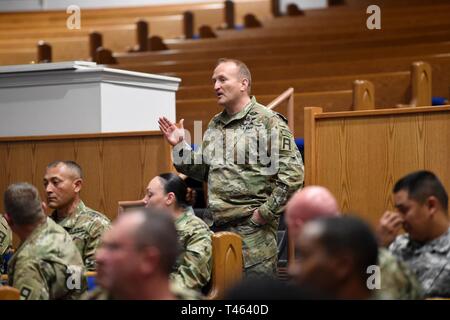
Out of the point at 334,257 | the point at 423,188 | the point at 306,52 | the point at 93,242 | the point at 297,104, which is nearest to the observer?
the point at 334,257

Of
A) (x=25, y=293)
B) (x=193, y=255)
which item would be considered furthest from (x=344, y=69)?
(x=25, y=293)

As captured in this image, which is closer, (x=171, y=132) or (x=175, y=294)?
(x=175, y=294)

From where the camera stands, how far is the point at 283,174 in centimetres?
308

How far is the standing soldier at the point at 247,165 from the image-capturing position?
307cm

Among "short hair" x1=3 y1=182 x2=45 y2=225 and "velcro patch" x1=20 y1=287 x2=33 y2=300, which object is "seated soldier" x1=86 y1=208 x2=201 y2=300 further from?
"short hair" x1=3 y1=182 x2=45 y2=225

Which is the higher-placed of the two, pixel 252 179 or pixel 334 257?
pixel 252 179

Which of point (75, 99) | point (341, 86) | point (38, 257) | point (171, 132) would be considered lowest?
point (38, 257)

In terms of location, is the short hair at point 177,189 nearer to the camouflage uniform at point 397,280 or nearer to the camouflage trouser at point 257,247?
the camouflage trouser at point 257,247

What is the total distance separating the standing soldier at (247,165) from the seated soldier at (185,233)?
0.45 feet

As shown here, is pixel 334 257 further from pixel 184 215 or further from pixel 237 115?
pixel 237 115

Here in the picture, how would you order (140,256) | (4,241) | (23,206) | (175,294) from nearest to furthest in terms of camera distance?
(140,256) < (175,294) < (23,206) < (4,241)

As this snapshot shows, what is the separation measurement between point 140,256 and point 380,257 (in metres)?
0.62

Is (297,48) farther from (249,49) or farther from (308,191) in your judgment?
(308,191)

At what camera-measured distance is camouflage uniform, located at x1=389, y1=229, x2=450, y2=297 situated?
7.72 feet
